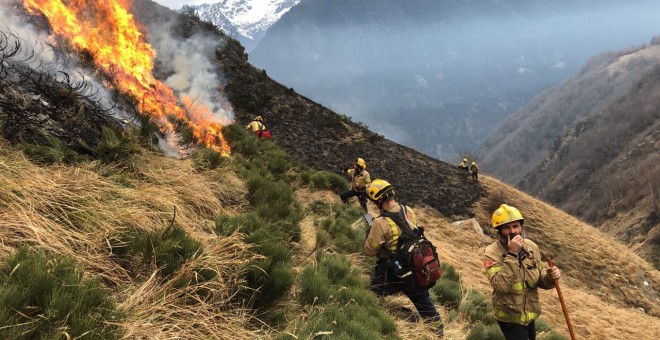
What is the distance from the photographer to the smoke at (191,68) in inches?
631

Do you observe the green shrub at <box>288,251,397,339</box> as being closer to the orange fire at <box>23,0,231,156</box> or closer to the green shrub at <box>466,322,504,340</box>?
the green shrub at <box>466,322,504,340</box>

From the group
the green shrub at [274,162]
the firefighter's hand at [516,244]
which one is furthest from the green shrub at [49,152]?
the green shrub at [274,162]

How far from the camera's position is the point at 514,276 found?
4238 millimetres

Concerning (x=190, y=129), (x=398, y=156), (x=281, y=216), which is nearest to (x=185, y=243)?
(x=281, y=216)

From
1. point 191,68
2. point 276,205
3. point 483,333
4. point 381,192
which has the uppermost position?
point 191,68

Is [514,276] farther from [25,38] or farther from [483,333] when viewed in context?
[25,38]

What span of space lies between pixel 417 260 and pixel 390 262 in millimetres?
346

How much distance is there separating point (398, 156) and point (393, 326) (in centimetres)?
1926

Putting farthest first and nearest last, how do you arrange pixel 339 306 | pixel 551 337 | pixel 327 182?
pixel 327 182 → pixel 551 337 → pixel 339 306

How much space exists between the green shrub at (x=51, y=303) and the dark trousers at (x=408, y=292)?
11.0 feet

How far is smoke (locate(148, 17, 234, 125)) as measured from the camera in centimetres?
1602

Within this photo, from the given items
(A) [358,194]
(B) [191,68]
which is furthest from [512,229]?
(B) [191,68]

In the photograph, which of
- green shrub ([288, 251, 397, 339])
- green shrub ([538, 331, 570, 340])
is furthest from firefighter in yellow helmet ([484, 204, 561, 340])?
green shrub ([538, 331, 570, 340])

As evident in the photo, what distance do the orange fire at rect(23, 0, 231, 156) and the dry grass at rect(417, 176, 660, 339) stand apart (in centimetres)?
731
